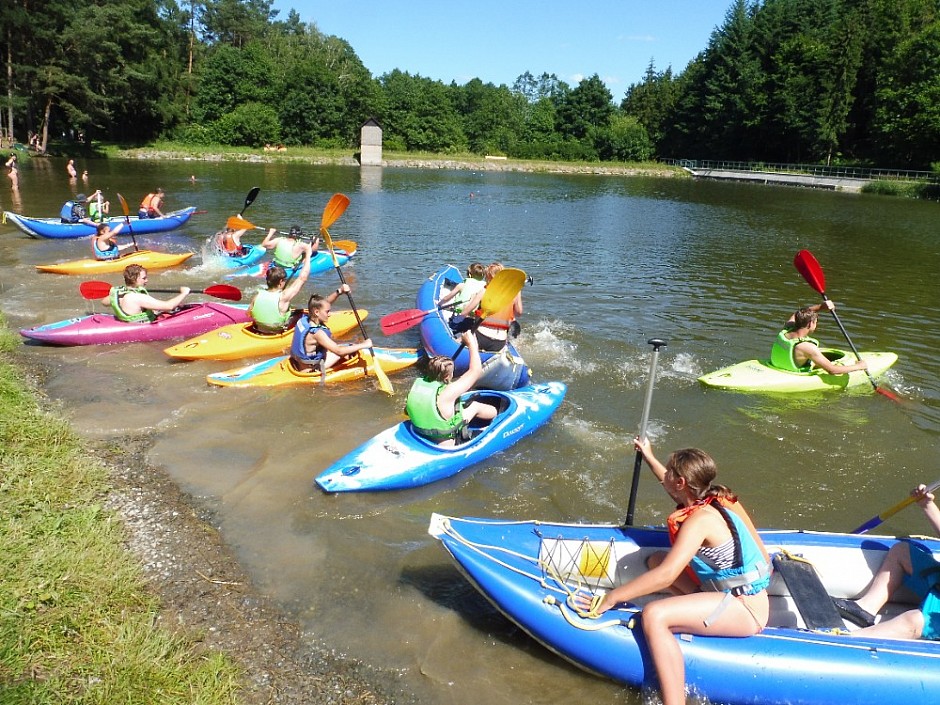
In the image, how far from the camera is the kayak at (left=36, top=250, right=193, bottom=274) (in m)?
12.8

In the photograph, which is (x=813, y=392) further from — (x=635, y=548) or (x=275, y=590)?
(x=275, y=590)

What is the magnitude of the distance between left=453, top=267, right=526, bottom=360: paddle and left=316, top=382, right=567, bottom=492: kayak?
1027 mm

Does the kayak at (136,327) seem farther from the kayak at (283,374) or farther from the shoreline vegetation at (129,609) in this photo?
the shoreline vegetation at (129,609)

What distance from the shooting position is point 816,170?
50094mm

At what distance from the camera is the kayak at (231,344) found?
851 cm

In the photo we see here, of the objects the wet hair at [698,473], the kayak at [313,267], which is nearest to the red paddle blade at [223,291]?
the kayak at [313,267]

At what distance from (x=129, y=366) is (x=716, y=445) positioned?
7.13m

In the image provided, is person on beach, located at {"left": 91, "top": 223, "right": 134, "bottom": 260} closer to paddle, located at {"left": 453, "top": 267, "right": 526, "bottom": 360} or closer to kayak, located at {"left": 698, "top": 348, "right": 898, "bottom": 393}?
paddle, located at {"left": 453, "top": 267, "right": 526, "bottom": 360}

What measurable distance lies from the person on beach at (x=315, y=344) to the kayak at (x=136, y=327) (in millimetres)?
2496

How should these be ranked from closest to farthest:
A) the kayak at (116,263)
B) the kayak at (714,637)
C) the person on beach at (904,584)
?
the kayak at (714,637)
the person on beach at (904,584)
the kayak at (116,263)

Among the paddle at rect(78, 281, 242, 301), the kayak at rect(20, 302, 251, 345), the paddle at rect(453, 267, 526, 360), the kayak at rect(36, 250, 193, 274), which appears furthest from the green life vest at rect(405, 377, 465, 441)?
the kayak at rect(36, 250, 193, 274)

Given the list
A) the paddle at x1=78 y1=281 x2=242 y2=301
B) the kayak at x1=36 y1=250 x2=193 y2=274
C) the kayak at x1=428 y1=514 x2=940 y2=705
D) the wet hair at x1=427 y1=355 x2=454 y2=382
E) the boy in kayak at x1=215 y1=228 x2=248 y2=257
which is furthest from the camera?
the boy in kayak at x1=215 y1=228 x2=248 y2=257

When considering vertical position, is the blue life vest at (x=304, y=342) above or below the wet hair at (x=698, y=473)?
below

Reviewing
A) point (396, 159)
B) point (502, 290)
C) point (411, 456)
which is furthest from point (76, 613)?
point (396, 159)
